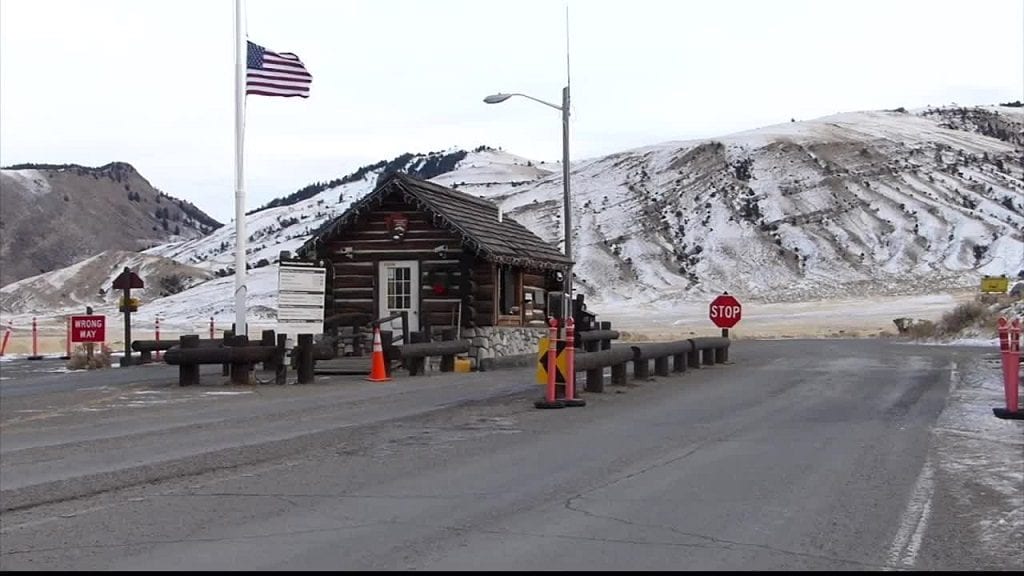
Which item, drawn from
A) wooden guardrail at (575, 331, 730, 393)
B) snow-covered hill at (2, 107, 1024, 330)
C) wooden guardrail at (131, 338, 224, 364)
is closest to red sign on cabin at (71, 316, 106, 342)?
wooden guardrail at (131, 338, 224, 364)

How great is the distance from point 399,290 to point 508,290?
9.38 ft

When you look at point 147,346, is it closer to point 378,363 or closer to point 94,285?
point 378,363

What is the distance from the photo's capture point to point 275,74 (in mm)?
22766

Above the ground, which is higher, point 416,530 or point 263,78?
point 263,78

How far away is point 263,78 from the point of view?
22625mm

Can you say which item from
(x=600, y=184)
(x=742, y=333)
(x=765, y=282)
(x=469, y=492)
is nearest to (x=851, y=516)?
(x=469, y=492)

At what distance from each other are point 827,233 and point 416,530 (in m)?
80.4

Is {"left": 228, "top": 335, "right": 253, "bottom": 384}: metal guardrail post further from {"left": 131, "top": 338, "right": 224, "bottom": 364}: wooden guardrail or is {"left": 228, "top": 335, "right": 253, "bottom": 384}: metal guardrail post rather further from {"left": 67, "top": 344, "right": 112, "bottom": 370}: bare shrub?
{"left": 67, "top": 344, "right": 112, "bottom": 370}: bare shrub

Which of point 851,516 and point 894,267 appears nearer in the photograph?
point 851,516

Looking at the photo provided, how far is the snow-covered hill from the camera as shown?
7588cm

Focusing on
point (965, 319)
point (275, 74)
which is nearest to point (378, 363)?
point (275, 74)

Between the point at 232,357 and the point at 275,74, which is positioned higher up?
the point at 275,74

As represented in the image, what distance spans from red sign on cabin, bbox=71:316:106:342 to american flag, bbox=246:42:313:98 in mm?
8886

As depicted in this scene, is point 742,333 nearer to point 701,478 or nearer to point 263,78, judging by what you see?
point 263,78
